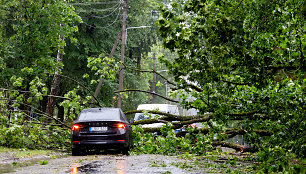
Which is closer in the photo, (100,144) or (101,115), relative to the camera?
(100,144)

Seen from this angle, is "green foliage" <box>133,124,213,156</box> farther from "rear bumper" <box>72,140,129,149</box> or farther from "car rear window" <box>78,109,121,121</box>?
"car rear window" <box>78,109,121,121</box>

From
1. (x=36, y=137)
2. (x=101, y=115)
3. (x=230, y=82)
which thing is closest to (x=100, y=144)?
(x=101, y=115)

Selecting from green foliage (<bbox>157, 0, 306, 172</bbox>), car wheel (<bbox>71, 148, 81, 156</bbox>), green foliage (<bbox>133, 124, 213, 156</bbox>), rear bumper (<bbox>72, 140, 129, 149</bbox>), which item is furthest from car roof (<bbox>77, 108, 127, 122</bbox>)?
green foliage (<bbox>157, 0, 306, 172</bbox>)

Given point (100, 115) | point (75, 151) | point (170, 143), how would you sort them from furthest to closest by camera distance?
point (100, 115)
point (75, 151)
point (170, 143)

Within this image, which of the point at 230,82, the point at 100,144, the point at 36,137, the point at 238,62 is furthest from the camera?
the point at 36,137

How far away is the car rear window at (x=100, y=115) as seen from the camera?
12.6 m

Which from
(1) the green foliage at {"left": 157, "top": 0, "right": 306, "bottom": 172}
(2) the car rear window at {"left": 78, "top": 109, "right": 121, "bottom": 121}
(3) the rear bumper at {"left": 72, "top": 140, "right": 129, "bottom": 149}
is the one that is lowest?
(3) the rear bumper at {"left": 72, "top": 140, "right": 129, "bottom": 149}

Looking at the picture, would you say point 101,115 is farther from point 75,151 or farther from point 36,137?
point 36,137

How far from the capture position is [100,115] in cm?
1284

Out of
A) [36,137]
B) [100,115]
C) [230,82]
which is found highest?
[230,82]

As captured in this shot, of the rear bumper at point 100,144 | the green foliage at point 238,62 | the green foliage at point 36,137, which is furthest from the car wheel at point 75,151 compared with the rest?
the green foliage at point 238,62

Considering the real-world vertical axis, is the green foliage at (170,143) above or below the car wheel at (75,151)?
above

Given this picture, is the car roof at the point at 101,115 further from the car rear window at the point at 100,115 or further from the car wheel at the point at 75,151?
the car wheel at the point at 75,151

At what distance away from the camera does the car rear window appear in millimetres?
12625
